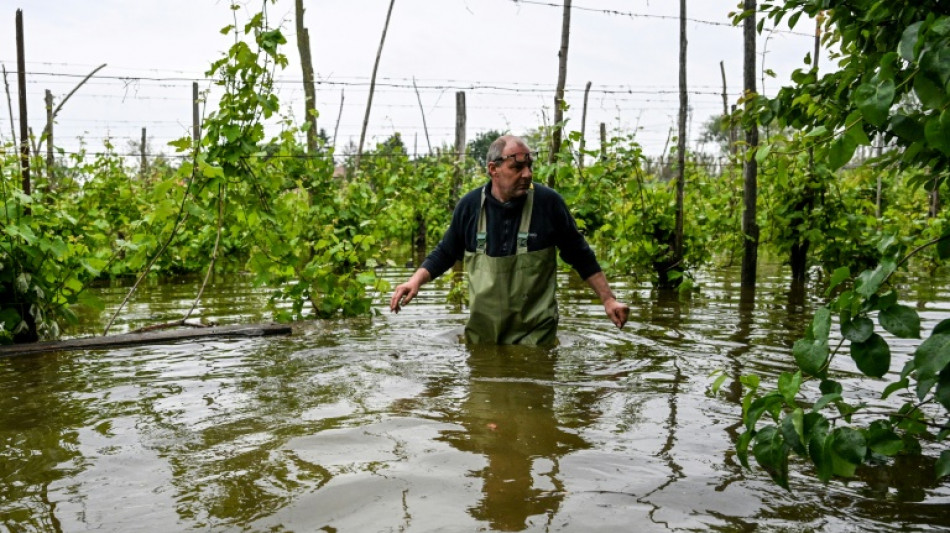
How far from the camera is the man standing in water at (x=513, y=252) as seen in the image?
5.14 metres

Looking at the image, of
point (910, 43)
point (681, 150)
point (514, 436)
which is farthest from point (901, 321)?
point (681, 150)

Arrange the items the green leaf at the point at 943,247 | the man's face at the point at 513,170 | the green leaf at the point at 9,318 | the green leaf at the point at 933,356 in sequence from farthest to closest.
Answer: the green leaf at the point at 9,318
the man's face at the point at 513,170
the green leaf at the point at 943,247
the green leaf at the point at 933,356

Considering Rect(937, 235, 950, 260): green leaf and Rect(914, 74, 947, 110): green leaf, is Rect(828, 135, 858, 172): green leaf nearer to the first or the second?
Rect(914, 74, 947, 110): green leaf

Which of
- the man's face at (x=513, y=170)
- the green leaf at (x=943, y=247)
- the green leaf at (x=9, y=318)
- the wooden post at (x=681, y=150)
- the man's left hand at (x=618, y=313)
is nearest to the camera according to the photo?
the green leaf at (x=943, y=247)

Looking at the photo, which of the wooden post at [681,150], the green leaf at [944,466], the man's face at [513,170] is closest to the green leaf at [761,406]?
the green leaf at [944,466]

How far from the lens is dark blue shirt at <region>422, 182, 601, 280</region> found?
17.1 feet

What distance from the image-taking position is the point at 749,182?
9.48 meters

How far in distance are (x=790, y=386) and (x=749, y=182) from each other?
25.3 feet

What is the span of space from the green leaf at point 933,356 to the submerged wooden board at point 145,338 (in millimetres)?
5110

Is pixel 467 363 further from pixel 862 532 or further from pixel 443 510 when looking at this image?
pixel 862 532

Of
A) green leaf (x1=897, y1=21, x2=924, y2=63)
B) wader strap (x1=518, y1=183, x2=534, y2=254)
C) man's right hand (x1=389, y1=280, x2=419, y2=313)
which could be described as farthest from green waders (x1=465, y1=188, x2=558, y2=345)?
green leaf (x1=897, y1=21, x2=924, y2=63)

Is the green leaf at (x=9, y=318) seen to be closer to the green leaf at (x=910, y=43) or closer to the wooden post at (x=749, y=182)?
the green leaf at (x=910, y=43)

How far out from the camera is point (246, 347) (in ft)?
19.3

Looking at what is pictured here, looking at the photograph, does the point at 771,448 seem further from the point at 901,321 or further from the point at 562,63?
the point at 562,63
